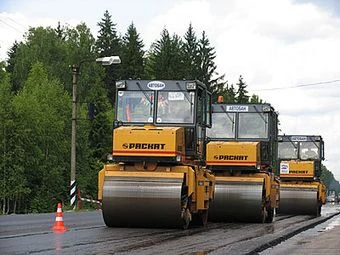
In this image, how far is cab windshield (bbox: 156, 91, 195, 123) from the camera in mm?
17531

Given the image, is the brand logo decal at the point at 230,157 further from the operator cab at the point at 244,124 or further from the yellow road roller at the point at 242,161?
the operator cab at the point at 244,124

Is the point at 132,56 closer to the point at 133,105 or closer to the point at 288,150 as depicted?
the point at 288,150

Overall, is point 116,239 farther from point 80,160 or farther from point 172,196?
point 80,160

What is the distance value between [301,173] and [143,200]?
16.1 metres

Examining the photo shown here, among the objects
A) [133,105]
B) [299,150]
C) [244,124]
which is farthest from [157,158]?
[299,150]

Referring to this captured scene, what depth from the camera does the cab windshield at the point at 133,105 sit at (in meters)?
17.7

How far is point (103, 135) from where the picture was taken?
66562mm

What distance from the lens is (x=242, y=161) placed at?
70.6 feet

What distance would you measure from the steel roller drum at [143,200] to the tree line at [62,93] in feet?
47.9

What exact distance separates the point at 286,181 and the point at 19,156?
2217cm

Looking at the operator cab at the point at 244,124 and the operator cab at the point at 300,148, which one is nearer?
the operator cab at the point at 244,124

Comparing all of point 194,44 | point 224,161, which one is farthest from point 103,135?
point 224,161

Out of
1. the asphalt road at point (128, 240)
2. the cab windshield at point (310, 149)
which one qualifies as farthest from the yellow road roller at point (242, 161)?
the cab windshield at point (310, 149)

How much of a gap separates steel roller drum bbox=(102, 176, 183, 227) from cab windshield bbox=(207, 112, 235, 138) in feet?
20.7
